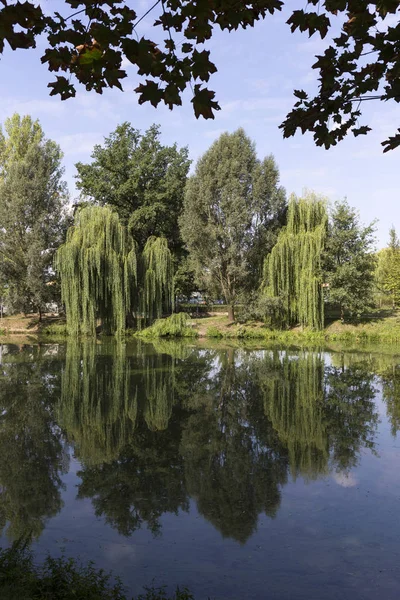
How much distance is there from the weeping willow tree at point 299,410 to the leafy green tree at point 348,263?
1034 centimetres

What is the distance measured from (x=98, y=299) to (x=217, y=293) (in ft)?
Result: 27.2

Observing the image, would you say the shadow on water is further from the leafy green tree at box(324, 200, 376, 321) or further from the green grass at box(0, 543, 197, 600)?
the leafy green tree at box(324, 200, 376, 321)

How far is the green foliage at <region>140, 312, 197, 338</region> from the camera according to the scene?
29906 mm

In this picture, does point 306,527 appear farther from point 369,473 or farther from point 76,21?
point 76,21

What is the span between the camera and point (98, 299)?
28750mm

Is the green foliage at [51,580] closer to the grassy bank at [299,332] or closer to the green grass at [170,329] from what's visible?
the grassy bank at [299,332]

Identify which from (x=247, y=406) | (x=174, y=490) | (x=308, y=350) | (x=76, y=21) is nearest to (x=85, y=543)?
(x=174, y=490)

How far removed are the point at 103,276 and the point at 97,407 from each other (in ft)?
56.7

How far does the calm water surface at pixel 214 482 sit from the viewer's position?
16.4ft

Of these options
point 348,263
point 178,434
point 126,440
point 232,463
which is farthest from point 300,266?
point 232,463

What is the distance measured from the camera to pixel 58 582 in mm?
4410

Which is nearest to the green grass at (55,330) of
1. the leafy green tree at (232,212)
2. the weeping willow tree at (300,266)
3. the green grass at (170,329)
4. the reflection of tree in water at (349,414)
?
the green grass at (170,329)

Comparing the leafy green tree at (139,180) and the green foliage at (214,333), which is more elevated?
the leafy green tree at (139,180)

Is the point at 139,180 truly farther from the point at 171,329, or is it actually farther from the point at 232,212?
the point at 171,329
